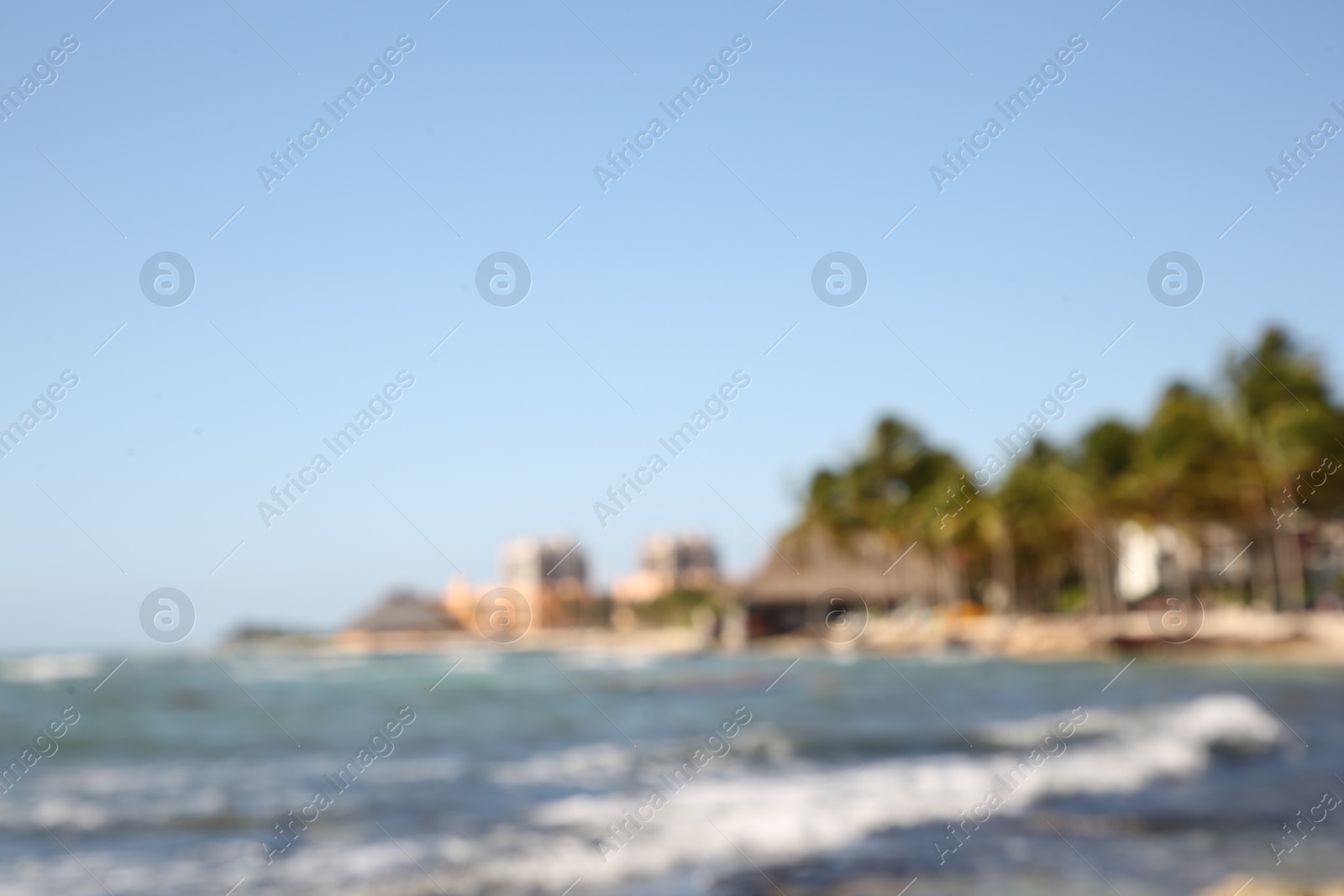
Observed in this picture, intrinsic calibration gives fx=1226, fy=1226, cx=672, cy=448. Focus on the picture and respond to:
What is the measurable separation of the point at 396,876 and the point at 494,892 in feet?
3.01

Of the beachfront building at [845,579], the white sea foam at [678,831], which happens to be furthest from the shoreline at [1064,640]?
the white sea foam at [678,831]

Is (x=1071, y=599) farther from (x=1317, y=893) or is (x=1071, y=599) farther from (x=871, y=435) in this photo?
(x=1317, y=893)

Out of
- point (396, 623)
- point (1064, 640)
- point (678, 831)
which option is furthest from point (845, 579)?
point (396, 623)

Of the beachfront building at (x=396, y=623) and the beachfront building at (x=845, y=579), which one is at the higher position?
the beachfront building at (x=396, y=623)

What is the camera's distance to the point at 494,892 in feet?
26.5

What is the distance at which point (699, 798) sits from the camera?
11398 mm

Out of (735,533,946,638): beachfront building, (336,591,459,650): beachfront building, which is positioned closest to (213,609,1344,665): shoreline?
(735,533,946,638): beachfront building

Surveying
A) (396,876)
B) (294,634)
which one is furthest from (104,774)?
(294,634)

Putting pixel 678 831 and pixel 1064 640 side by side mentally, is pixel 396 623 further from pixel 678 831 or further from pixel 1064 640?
pixel 678 831

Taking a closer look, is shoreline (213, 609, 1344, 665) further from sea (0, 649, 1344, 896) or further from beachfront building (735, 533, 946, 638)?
sea (0, 649, 1344, 896)

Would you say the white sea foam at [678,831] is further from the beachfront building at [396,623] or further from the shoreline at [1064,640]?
the beachfront building at [396,623]

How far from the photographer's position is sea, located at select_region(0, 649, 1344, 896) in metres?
8.45

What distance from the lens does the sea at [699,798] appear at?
27.7ft

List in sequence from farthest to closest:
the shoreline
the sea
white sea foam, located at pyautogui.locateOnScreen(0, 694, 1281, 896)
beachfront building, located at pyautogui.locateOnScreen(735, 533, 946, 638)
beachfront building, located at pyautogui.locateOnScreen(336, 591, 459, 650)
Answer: beachfront building, located at pyautogui.locateOnScreen(336, 591, 459, 650), beachfront building, located at pyautogui.locateOnScreen(735, 533, 946, 638), the shoreline, white sea foam, located at pyautogui.locateOnScreen(0, 694, 1281, 896), the sea
